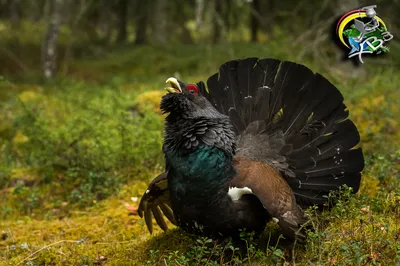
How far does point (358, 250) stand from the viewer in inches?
137

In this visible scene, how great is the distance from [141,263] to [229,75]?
1922mm

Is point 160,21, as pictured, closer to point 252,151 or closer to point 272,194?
point 252,151

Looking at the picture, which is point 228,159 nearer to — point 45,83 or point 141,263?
point 141,263

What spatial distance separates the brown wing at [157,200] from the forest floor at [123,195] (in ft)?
0.78

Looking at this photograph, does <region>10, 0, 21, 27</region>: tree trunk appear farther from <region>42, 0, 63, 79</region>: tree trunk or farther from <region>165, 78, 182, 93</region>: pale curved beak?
<region>165, 78, 182, 93</region>: pale curved beak

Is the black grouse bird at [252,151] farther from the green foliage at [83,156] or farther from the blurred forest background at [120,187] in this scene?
the green foliage at [83,156]

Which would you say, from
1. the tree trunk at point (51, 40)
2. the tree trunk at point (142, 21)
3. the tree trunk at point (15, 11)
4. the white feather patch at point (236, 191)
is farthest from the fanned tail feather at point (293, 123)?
the tree trunk at point (15, 11)

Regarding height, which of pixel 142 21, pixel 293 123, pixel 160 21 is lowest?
pixel 293 123

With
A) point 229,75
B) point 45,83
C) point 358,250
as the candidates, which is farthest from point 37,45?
point 358,250

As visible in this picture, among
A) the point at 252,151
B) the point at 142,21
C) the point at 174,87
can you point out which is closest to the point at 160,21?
the point at 142,21

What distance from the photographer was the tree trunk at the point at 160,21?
21125mm

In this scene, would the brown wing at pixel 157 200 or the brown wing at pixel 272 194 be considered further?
the brown wing at pixel 157 200

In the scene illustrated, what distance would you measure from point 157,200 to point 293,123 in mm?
1459

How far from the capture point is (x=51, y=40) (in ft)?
46.2
